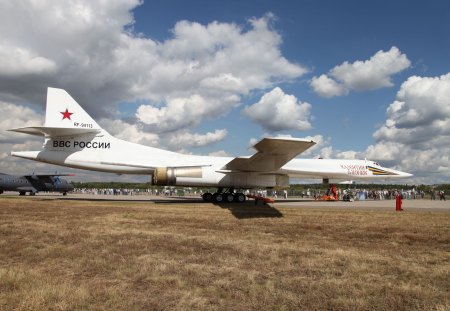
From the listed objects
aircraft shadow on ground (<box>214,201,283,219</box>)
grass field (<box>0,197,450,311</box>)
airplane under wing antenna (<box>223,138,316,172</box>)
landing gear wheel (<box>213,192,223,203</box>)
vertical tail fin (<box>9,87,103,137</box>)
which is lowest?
grass field (<box>0,197,450,311</box>)

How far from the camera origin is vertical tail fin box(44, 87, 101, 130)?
64.1ft

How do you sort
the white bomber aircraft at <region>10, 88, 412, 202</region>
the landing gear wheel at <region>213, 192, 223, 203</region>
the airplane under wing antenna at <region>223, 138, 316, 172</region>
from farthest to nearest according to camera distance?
the landing gear wheel at <region>213, 192, 223, 203</region>, the white bomber aircraft at <region>10, 88, 412, 202</region>, the airplane under wing antenna at <region>223, 138, 316, 172</region>

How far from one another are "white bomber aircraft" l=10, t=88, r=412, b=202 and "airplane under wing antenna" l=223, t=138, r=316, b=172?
0.06 metres

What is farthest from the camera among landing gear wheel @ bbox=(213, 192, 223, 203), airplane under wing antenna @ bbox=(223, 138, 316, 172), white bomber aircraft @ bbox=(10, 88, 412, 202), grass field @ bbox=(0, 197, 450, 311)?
landing gear wheel @ bbox=(213, 192, 223, 203)

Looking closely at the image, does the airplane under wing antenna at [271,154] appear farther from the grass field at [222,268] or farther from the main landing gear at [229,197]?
the grass field at [222,268]

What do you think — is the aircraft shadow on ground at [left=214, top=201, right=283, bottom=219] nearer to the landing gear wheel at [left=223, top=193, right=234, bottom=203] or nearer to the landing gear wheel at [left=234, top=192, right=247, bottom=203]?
the landing gear wheel at [left=234, top=192, right=247, bottom=203]

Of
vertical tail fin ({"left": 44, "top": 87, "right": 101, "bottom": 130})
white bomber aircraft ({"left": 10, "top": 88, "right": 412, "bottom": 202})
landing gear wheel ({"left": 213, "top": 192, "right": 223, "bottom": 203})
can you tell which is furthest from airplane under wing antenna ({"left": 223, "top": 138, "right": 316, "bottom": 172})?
vertical tail fin ({"left": 44, "top": 87, "right": 101, "bottom": 130})

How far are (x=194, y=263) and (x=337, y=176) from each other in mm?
21362

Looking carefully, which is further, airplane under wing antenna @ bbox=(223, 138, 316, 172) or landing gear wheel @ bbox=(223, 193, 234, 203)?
landing gear wheel @ bbox=(223, 193, 234, 203)

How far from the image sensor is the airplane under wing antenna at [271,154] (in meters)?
13.4

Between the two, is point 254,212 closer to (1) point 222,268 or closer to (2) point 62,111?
(1) point 222,268

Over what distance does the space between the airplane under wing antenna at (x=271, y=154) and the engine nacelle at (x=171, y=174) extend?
198 centimetres

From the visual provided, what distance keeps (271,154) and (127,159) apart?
8865 mm

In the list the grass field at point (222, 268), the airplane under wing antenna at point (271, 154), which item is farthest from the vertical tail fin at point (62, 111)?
the grass field at point (222, 268)
